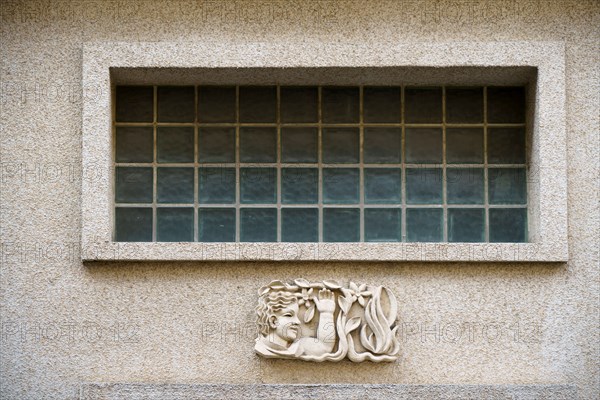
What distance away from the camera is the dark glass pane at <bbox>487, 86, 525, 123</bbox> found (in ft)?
26.7

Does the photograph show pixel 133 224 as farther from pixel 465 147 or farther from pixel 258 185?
pixel 465 147

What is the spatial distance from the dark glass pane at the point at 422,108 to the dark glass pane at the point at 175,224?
84.8 inches

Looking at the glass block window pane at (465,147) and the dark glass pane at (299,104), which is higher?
the dark glass pane at (299,104)

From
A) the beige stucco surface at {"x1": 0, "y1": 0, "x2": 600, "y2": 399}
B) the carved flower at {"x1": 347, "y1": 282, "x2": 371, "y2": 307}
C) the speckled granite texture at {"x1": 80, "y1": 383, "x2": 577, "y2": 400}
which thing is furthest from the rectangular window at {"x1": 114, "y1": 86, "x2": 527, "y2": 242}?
the speckled granite texture at {"x1": 80, "y1": 383, "x2": 577, "y2": 400}

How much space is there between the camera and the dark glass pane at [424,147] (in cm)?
808

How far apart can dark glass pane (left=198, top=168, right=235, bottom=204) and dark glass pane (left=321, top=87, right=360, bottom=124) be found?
3.31 ft

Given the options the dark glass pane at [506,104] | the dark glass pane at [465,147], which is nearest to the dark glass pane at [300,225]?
the dark glass pane at [465,147]

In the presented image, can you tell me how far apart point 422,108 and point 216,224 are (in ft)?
7.01

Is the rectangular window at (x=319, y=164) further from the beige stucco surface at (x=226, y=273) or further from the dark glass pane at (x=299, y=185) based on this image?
the beige stucco surface at (x=226, y=273)

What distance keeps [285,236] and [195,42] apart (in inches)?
74.0

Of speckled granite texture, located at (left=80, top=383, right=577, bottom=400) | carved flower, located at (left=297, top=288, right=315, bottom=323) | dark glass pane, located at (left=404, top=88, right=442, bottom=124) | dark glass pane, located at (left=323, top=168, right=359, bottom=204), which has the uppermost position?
dark glass pane, located at (left=404, top=88, right=442, bottom=124)

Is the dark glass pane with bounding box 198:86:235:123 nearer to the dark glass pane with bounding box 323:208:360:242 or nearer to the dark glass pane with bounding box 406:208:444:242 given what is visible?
the dark glass pane with bounding box 323:208:360:242

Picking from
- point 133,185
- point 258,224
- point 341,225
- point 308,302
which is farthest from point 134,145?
point 308,302

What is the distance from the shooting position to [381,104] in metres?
8.14
